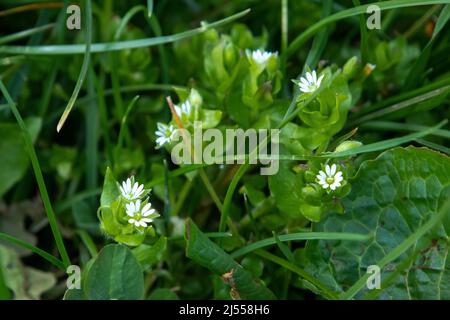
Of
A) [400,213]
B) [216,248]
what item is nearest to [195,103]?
[216,248]

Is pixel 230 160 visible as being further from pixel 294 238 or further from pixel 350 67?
pixel 350 67

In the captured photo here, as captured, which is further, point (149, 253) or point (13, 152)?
point (13, 152)

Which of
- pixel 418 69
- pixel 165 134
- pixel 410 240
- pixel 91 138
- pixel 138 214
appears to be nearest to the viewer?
pixel 410 240

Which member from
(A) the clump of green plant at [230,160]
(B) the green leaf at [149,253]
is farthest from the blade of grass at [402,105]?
(B) the green leaf at [149,253]

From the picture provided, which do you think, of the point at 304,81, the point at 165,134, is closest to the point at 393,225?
the point at 304,81

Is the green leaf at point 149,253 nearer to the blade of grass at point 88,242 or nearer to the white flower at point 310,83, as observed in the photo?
the blade of grass at point 88,242
